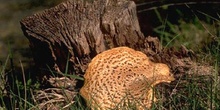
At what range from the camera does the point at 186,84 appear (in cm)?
460

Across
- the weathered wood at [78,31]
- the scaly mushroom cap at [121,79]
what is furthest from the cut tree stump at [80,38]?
the scaly mushroom cap at [121,79]

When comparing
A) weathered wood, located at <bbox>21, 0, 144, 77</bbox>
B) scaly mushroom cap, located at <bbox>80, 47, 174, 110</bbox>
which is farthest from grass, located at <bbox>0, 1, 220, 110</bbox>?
weathered wood, located at <bbox>21, 0, 144, 77</bbox>

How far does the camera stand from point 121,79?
4648mm

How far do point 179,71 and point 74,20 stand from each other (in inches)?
33.2

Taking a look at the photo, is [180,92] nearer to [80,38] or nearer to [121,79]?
[121,79]

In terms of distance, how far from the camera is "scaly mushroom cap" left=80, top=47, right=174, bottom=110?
450cm

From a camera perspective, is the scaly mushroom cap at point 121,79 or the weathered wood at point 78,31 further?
the weathered wood at point 78,31

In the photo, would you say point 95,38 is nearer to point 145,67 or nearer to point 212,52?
point 145,67

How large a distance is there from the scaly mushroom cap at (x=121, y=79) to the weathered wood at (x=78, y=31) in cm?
11

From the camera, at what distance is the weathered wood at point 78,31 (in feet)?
15.6

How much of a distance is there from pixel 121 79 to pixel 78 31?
47cm

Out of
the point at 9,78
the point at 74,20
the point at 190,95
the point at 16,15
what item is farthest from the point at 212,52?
the point at 16,15

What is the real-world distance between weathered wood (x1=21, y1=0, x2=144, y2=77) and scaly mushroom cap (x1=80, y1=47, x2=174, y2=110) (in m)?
0.11

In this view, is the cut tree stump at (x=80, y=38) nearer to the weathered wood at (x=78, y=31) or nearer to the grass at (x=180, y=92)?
the weathered wood at (x=78, y=31)
